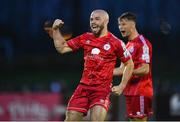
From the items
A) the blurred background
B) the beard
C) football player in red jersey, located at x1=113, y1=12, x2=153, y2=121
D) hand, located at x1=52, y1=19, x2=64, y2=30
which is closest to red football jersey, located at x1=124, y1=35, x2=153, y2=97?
football player in red jersey, located at x1=113, y1=12, x2=153, y2=121

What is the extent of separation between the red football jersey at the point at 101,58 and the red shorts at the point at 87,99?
7 cm

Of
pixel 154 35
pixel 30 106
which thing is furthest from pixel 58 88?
pixel 154 35

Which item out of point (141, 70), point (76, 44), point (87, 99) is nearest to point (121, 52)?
point (76, 44)

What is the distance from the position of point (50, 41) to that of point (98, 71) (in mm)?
9709

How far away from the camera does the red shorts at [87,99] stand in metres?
7.90

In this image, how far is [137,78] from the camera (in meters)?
9.00

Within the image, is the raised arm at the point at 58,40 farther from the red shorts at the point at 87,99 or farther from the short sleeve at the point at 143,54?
the short sleeve at the point at 143,54

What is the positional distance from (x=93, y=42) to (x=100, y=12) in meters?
0.38

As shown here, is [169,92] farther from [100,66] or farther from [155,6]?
[100,66]

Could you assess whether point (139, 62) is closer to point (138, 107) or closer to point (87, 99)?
point (138, 107)

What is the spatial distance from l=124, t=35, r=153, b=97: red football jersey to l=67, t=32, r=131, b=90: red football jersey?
0.85 metres

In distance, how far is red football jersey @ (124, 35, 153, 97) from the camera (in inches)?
349

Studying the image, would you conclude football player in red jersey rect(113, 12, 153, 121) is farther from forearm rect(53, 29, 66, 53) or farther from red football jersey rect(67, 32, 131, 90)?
forearm rect(53, 29, 66, 53)

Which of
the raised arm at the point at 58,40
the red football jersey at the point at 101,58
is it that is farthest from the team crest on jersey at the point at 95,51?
the raised arm at the point at 58,40
